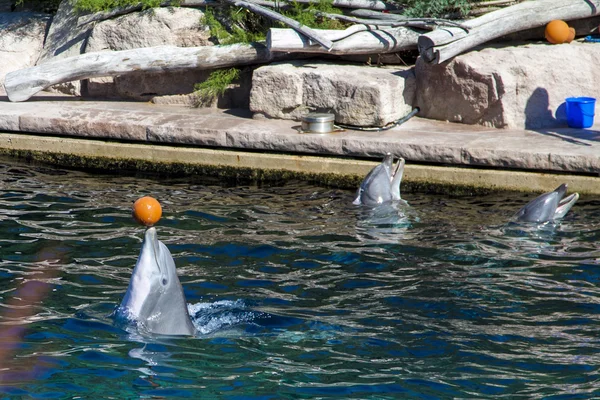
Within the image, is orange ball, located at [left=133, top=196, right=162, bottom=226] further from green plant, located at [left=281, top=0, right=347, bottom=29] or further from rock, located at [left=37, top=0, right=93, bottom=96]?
rock, located at [left=37, top=0, right=93, bottom=96]

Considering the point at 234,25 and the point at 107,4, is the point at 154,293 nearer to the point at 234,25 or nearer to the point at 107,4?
the point at 234,25

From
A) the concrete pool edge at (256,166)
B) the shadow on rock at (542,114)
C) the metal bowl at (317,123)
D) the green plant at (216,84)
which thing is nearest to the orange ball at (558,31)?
the shadow on rock at (542,114)

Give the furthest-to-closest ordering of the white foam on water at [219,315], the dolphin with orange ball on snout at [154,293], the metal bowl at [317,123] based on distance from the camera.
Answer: the metal bowl at [317,123] → the white foam on water at [219,315] → the dolphin with orange ball on snout at [154,293]

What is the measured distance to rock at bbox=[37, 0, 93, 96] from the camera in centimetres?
1098

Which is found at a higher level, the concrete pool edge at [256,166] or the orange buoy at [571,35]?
the orange buoy at [571,35]

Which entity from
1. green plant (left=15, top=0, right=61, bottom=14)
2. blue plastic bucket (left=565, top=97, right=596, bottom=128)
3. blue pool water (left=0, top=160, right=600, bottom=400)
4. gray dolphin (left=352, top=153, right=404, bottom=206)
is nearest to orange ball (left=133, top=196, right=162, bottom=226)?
blue pool water (left=0, top=160, right=600, bottom=400)

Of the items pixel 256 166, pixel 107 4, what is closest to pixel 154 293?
pixel 256 166

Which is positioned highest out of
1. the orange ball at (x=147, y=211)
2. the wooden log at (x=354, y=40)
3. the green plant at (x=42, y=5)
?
the green plant at (x=42, y=5)

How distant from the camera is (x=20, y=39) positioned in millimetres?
11500

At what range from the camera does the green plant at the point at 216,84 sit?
9.99 meters

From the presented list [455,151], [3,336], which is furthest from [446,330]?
[455,151]

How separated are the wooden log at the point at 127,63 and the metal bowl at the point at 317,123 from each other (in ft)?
4.15

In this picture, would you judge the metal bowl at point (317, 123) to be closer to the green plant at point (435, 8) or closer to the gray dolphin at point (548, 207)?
the green plant at point (435, 8)

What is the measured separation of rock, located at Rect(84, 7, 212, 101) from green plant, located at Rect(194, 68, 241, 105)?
0.27 m
